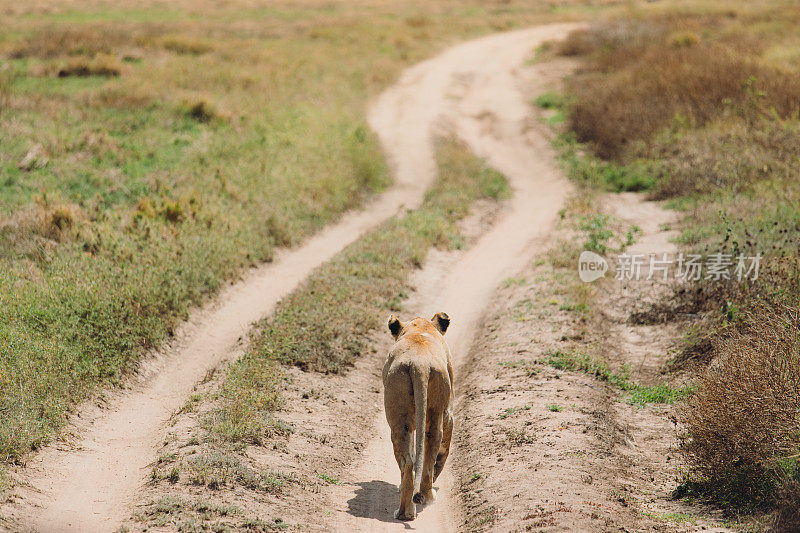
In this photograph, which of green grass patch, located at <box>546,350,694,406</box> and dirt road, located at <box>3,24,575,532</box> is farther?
green grass patch, located at <box>546,350,694,406</box>

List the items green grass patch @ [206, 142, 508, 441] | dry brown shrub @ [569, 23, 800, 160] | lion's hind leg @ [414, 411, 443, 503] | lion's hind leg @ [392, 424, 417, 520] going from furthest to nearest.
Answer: dry brown shrub @ [569, 23, 800, 160]
green grass patch @ [206, 142, 508, 441]
lion's hind leg @ [414, 411, 443, 503]
lion's hind leg @ [392, 424, 417, 520]

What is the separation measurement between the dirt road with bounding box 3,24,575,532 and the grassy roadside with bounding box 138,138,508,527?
2.14 feet

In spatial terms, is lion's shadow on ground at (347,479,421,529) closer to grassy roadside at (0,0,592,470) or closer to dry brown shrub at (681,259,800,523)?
dry brown shrub at (681,259,800,523)

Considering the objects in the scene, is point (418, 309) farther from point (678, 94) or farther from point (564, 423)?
point (678, 94)

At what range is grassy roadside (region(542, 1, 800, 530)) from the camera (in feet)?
27.9

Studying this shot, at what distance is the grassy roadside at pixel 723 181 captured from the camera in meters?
8.52

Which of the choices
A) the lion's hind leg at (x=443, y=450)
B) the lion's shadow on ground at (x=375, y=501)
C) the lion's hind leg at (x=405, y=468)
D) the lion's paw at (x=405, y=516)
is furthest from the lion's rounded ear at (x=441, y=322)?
the lion's paw at (x=405, y=516)

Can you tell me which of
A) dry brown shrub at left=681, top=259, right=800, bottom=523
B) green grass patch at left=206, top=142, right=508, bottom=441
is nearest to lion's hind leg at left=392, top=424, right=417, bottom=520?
green grass patch at left=206, top=142, right=508, bottom=441

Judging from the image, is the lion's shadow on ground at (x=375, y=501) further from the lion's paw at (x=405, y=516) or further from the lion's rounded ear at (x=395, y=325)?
the lion's rounded ear at (x=395, y=325)

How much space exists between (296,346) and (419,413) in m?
5.20

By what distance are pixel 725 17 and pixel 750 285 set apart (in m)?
36.7

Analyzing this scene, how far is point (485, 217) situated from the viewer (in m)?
22.4

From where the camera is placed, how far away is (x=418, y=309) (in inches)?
634

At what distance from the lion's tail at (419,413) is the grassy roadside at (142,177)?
5.26 meters
